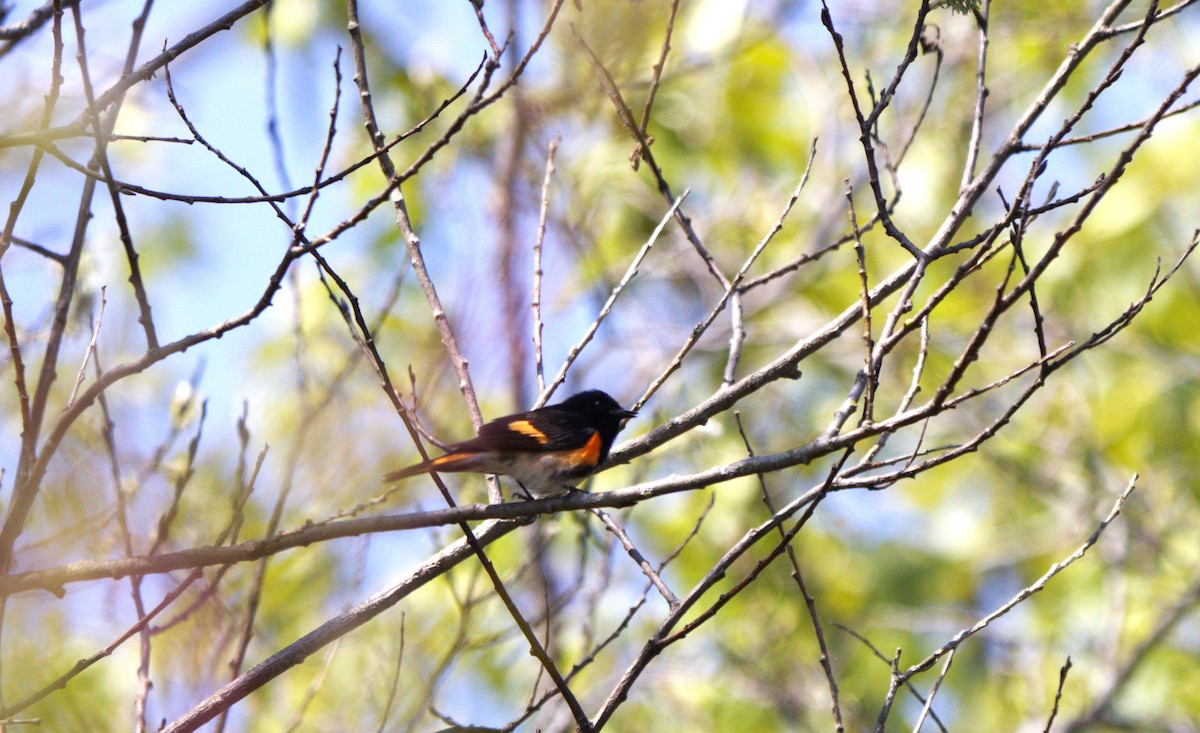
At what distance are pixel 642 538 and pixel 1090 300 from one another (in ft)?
13.3

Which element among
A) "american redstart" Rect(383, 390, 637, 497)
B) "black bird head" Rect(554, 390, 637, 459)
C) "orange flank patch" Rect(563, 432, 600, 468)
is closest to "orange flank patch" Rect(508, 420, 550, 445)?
"american redstart" Rect(383, 390, 637, 497)

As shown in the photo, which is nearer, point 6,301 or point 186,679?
point 6,301

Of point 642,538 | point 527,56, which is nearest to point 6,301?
point 527,56

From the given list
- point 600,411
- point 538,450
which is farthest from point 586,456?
point 600,411

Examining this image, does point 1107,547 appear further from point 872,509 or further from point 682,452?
point 682,452

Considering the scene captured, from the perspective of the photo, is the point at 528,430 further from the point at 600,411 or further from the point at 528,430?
the point at 600,411

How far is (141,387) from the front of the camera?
7.48 metres

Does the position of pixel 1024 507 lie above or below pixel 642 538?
above

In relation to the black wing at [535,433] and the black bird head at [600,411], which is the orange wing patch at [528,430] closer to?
the black wing at [535,433]

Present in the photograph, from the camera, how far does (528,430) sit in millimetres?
3844

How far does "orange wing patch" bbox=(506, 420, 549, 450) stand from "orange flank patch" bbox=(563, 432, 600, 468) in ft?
0.37

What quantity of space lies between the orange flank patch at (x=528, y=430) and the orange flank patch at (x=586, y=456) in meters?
0.11

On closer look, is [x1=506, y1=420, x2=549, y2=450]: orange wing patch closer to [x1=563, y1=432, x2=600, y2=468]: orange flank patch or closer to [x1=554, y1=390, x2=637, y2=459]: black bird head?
[x1=563, y1=432, x2=600, y2=468]: orange flank patch

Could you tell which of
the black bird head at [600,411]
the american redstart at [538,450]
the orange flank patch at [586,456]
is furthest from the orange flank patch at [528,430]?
the black bird head at [600,411]
